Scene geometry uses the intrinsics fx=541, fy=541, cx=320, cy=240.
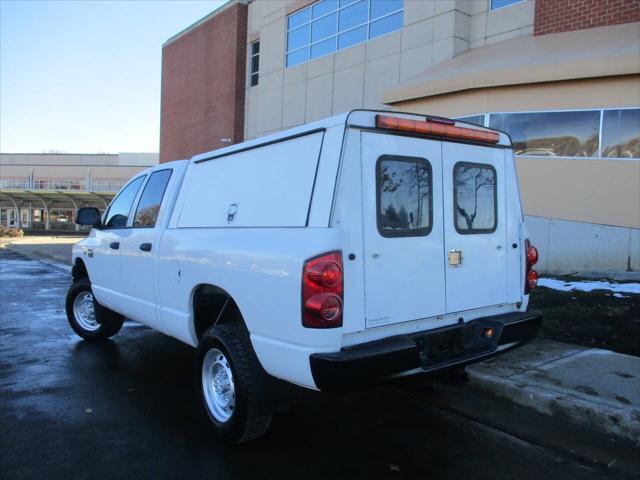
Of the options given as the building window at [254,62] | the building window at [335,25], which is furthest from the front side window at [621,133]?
the building window at [254,62]

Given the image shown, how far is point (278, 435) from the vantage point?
4.00 metres

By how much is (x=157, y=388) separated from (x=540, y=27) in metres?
12.2

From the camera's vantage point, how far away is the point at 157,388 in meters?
4.98

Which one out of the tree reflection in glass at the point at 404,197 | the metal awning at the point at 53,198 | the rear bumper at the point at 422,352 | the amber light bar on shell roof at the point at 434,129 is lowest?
the rear bumper at the point at 422,352

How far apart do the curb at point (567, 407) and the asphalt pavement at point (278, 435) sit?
4.2 inches

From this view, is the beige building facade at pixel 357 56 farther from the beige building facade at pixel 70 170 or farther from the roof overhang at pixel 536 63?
the beige building facade at pixel 70 170

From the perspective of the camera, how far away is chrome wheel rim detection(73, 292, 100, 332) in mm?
6766

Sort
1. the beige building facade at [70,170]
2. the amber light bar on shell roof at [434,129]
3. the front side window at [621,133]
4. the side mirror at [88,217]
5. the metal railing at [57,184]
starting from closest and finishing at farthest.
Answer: the amber light bar on shell roof at [434,129], the side mirror at [88,217], the front side window at [621,133], the beige building facade at [70,170], the metal railing at [57,184]

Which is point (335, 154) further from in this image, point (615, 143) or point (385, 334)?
point (615, 143)

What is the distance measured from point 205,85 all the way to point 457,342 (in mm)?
26256

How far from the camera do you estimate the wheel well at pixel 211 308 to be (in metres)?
4.17

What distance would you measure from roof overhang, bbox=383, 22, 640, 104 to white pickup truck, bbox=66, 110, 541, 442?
734cm

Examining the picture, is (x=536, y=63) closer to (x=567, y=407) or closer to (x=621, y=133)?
(x=621, y=133)

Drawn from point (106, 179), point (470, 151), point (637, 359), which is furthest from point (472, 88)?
point (106, 179)
